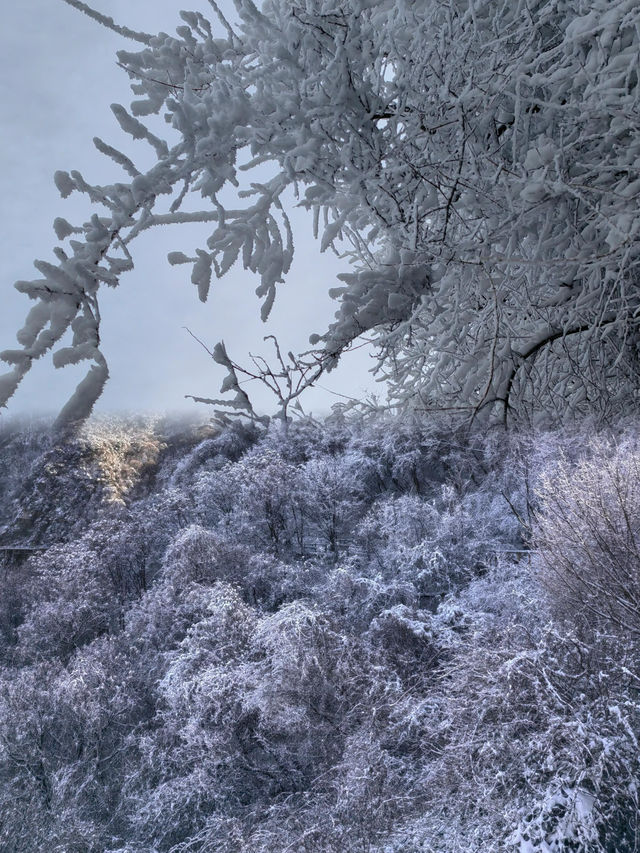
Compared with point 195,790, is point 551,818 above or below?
above

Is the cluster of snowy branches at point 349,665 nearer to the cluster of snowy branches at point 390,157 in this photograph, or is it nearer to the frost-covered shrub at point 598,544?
the frost-covered shrub at point 598,544

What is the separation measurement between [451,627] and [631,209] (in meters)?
9.38

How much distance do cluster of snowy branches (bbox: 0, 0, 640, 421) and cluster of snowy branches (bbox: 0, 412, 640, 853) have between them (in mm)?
452

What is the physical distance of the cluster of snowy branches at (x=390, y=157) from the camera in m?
0.81

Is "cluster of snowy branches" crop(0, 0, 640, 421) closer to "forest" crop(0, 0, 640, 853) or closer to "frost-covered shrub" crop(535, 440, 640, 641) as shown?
"forest" crop(0, 0, 640, 853)

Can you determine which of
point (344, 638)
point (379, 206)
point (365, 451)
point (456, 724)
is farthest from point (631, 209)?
point (365, 451)

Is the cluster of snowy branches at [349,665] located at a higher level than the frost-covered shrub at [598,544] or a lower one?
lower

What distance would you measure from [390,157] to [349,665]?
8.93m

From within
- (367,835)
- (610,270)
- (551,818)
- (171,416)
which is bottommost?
(367,835)

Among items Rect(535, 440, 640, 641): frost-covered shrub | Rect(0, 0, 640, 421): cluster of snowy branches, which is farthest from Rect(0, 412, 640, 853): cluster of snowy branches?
Rect(0, 0, 640, 421): cluster of snowy branches

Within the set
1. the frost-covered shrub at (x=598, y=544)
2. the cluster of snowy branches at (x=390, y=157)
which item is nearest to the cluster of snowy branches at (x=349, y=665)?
the frost-covered shrub at (x=598, y=544)

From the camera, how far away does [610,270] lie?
4.67 ft

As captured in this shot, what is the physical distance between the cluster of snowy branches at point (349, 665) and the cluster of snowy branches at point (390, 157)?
1.48ft

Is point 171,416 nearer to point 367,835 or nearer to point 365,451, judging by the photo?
point 365,451
